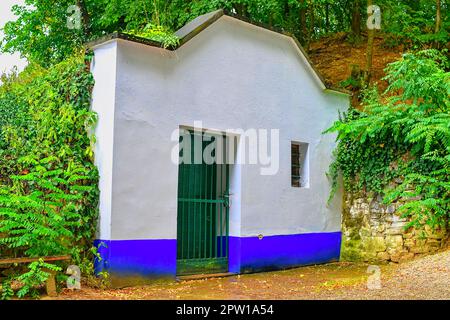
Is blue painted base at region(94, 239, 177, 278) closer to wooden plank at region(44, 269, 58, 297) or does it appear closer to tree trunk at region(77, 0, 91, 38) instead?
wooden plank at region(44, 269, 58, 297)

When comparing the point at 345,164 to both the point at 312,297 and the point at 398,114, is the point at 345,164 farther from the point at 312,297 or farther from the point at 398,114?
the point at 312,297

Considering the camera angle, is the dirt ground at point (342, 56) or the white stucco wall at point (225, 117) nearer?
the white stucco wall at point (225, 117)

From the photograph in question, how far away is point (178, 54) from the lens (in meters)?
8.34

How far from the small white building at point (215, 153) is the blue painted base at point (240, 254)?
0.02 meters

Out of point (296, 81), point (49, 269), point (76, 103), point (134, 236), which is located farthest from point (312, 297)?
point (296, 81)

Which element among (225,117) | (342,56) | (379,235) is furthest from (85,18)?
(379,235)

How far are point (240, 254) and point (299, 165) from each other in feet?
8.84

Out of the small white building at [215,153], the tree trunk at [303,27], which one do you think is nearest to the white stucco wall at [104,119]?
the small white building at [215,153]

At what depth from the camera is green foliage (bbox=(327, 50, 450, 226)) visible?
9.34m

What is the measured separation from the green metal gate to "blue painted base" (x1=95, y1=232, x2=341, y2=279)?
0.30m

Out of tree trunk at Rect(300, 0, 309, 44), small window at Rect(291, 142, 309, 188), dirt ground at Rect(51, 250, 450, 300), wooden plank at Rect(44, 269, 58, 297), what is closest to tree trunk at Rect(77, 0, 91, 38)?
tree trunk at Rect(300, 0, 309, 44)

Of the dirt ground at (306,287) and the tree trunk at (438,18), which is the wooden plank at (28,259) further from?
the tree trunk at (438,18)

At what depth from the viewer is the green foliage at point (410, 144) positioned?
30.7 ft

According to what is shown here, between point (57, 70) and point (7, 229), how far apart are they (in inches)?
125
